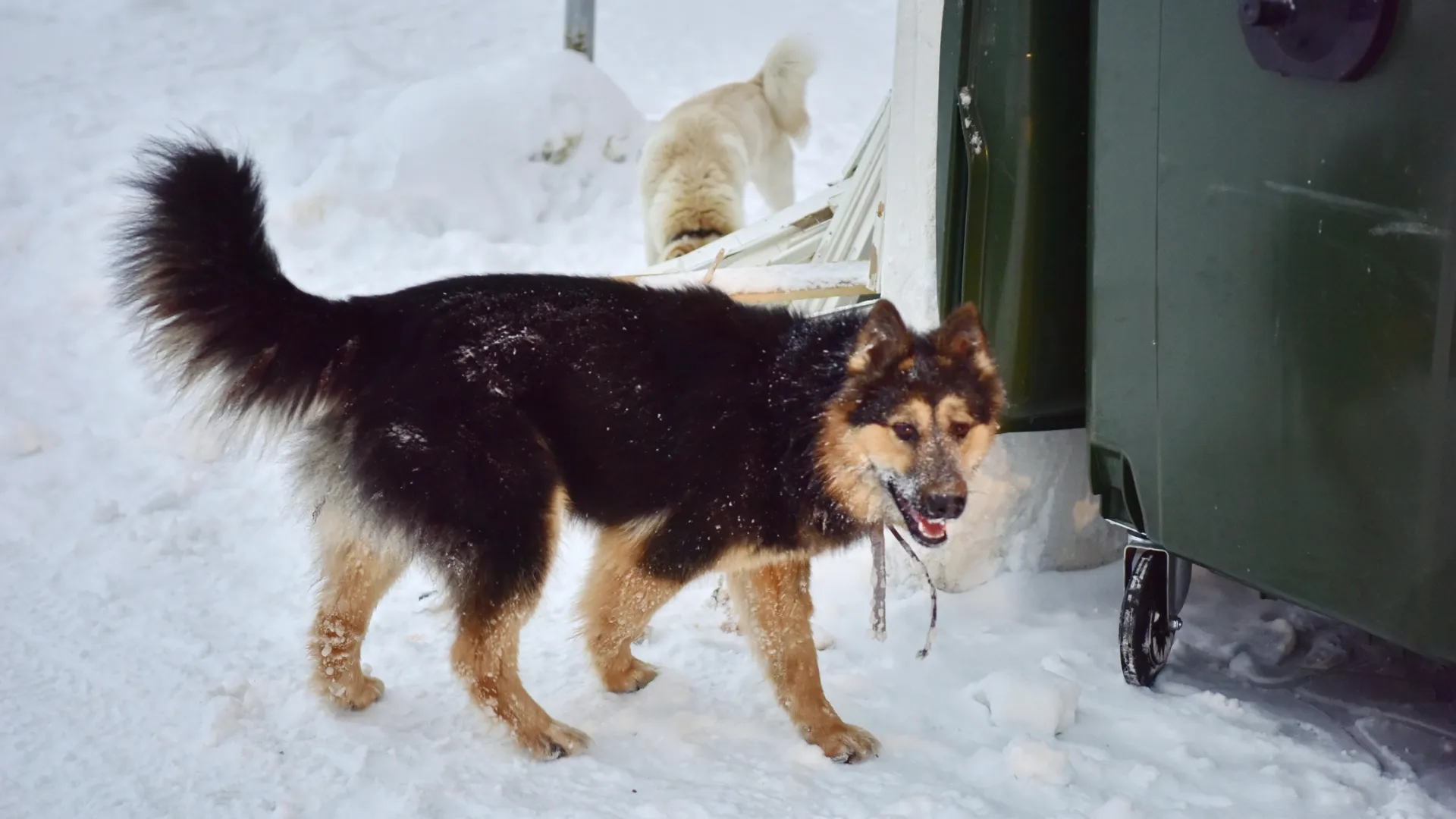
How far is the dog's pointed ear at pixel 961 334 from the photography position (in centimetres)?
314

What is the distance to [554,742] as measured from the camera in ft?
9.98

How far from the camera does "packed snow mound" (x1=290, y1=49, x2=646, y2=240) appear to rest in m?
6.93

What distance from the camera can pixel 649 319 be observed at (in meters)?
3.17

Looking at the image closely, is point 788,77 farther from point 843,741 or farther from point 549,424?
point 843,741

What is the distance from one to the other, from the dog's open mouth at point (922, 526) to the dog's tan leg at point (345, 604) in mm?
1314

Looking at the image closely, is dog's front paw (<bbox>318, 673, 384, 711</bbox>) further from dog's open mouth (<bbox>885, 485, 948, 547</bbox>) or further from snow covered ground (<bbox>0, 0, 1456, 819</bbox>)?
dog's open mouth (<bbox>885, 485, 948, 547</bbox>)

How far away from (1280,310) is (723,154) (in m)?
4.62

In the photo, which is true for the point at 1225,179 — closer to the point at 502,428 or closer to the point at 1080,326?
the point at 1080,326

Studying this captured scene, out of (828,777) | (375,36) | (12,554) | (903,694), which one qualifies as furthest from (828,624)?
(375,36)

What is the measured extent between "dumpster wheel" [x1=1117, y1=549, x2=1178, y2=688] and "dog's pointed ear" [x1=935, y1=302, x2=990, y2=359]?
0.83m

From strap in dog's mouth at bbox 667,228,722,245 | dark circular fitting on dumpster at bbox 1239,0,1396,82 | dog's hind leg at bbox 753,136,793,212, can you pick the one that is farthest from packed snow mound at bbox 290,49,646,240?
dark circular fitting on dumpster at bbox 1239,0,1396,82

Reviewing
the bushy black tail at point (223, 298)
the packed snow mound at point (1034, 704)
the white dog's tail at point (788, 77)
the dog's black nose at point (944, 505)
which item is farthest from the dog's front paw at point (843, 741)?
the white dog's tail at point (788, 77)

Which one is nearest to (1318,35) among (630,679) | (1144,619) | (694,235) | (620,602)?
(1144,619)

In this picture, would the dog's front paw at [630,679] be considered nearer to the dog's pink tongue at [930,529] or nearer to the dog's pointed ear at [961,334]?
the dog's pink tongue at [930,529]
